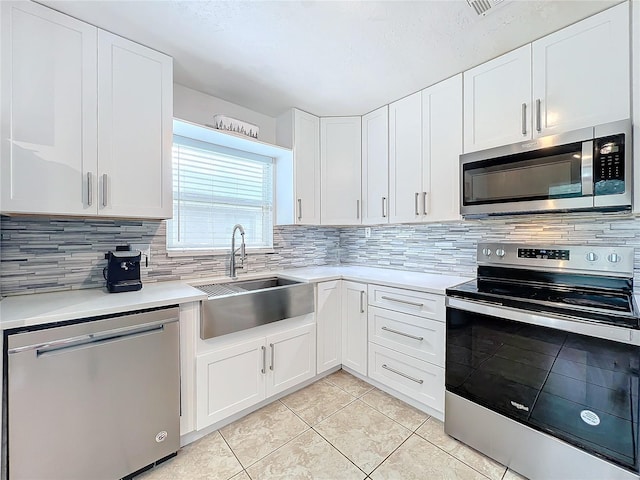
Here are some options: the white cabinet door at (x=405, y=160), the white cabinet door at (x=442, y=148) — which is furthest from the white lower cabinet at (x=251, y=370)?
the white cabinet door at (x=442, y=148)

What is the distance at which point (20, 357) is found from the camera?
1106mm

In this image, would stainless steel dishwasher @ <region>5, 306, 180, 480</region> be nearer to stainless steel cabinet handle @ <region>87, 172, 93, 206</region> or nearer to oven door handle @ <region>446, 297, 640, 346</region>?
stainless steel cabinet handle @ <region>87, 172, 93, 206</region>

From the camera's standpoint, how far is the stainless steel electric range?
1.16m

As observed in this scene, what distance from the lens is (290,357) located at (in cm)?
207

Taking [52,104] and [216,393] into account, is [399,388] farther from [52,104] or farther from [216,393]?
[52,104]

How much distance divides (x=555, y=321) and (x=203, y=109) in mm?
2667

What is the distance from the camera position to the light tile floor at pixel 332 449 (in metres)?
1.43

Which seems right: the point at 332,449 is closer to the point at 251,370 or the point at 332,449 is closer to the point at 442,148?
the point at 251,370

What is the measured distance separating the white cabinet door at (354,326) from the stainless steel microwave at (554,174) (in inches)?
39.8

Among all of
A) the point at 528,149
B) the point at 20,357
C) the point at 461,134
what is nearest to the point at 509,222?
the point at 528,149

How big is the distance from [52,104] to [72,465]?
5.55 feet

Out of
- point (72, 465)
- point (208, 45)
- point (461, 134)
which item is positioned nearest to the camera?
point (72, 465)

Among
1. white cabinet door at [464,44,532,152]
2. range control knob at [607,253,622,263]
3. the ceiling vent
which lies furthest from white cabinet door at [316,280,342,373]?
the ceiling vent

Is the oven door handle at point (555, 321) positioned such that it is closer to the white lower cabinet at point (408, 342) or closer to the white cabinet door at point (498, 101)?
the white lower cabinet at point (408, 342)
